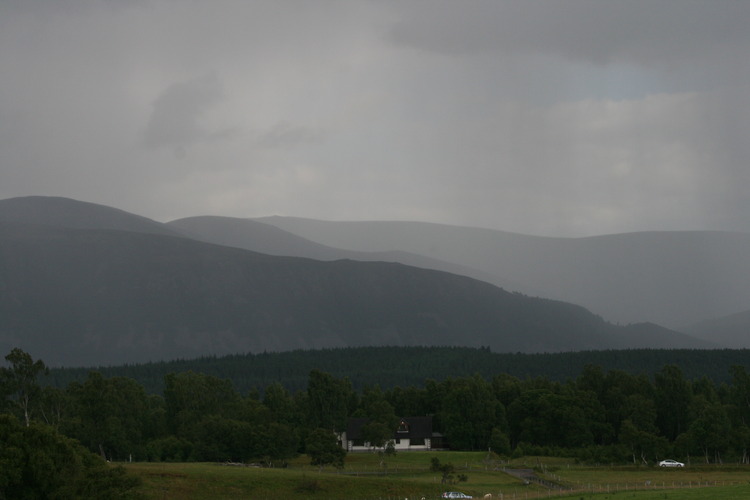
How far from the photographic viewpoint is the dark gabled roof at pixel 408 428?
165 meters

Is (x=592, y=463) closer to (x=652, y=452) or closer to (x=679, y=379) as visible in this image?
(x=652, y=452)

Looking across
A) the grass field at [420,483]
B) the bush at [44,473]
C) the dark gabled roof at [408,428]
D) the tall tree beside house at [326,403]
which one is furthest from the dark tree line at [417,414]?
the bush at [44,473]

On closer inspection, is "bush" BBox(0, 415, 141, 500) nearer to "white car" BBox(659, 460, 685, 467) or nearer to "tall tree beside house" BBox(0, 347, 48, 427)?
"tall tree beside house" BBox(0, 347, 48, 427)

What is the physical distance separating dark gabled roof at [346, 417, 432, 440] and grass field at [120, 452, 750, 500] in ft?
121

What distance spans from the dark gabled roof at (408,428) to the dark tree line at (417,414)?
11.7ft

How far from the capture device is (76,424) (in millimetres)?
131500

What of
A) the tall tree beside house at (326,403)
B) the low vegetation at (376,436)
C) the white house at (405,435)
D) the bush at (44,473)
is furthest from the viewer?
the white house at (405,435)

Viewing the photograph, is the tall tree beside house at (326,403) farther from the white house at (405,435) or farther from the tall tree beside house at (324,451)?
the tall tree beside house at (324,451)

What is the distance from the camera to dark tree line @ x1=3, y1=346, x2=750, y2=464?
132 m

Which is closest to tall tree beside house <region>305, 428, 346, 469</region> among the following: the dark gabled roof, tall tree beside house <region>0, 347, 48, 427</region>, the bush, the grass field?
the grass field

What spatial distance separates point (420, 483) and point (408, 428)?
6533 centimetres

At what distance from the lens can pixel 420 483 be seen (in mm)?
104625

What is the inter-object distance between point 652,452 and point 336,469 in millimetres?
50911

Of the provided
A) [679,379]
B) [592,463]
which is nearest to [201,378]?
[592,463]
